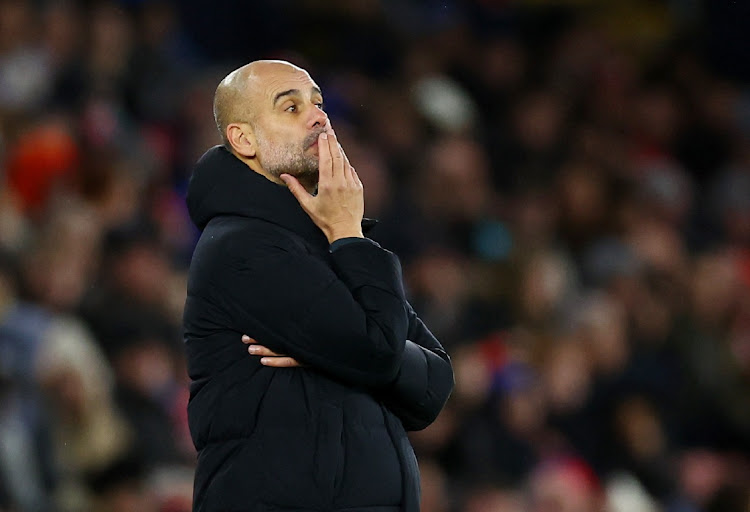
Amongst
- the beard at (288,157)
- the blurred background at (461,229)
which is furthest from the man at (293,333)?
the blurred background at (461,229)

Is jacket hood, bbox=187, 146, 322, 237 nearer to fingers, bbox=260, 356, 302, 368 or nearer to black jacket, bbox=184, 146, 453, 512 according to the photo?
black jacket, bbox=184, 146, 453, 512

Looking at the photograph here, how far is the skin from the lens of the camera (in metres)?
2.97

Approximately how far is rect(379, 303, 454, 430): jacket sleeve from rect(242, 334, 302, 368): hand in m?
0.21

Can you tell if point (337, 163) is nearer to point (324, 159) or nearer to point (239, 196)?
point (324, 159)

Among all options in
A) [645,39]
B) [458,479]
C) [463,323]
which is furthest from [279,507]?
[645,39]

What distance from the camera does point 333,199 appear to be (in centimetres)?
297

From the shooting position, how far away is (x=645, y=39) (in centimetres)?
1079

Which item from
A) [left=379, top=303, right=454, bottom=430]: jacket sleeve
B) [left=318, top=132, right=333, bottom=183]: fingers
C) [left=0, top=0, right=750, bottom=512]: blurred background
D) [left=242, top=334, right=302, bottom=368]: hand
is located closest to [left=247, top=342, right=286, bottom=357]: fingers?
[left=242, top=334, right=302, bottom=368]: hand

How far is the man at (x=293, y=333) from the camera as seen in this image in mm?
2838

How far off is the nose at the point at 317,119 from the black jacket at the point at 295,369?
15cm

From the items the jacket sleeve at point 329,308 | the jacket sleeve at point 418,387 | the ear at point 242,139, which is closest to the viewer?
the jacket sleeve at point 329,308

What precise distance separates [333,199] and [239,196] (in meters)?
0.20

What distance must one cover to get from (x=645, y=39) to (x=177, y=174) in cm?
472

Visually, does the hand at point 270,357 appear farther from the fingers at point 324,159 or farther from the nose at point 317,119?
the nose at point 317,119
